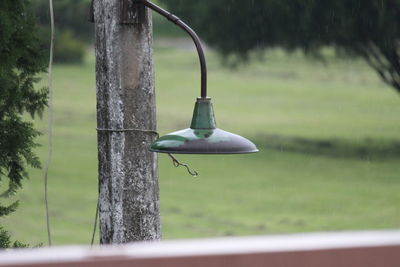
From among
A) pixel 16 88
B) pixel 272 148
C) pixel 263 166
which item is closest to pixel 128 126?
pixel 16 88

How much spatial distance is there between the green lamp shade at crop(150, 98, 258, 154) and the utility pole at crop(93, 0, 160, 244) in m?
0.59

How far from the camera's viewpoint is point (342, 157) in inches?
1130

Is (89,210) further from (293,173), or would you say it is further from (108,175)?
(108,175)

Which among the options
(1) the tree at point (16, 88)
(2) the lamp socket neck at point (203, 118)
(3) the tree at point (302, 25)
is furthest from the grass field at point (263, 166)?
(2) the lamp socket neck at point (203, 118)

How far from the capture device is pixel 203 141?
4.64m

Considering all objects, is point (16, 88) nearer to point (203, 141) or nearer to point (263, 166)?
point (203, 141)

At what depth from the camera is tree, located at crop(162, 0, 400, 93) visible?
A: 26.2m

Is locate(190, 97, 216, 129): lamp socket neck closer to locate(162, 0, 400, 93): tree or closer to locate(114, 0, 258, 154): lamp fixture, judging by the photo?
locate(114, 0, 258, 154): lamp fixture

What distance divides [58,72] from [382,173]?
32.8 m

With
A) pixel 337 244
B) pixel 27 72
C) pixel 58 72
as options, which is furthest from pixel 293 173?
pixel 58 72

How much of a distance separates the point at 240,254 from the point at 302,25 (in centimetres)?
2544

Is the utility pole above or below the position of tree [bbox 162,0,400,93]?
below

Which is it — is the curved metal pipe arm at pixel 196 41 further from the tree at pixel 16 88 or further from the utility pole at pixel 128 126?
the tree at pixel 16 88

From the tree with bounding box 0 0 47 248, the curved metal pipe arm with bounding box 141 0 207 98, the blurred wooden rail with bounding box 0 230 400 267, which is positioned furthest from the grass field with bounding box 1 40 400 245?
the blurred wooden rail with bounding box 0 230 400 267
